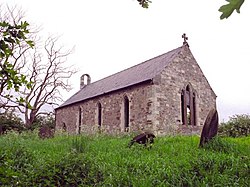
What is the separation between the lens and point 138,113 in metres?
16.7

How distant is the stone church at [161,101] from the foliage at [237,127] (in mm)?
1769

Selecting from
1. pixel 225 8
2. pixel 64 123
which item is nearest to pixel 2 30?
pixel 225 8

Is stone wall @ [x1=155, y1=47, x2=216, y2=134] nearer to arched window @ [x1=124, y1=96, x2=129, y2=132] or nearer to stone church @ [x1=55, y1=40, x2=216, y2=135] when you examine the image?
stone church @ [x1=55, y1=40, x2=216, y2=135]

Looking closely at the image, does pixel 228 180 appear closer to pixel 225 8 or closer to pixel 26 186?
pixel 26 186

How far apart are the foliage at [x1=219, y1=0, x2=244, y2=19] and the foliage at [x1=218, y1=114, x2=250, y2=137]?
51.9 feet

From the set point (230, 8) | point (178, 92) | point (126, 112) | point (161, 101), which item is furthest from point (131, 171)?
point (126, 112)

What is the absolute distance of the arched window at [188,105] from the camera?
57.6 feet

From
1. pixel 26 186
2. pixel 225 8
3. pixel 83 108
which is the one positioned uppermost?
pixel 83 108

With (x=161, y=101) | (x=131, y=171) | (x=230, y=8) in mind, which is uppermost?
(x=161, y=101)

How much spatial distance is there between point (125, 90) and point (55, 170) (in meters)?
12.8

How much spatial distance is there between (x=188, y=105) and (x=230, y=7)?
57.9ft

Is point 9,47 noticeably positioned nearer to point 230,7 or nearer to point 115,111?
point 230,7

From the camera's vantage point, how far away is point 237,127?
16281mm

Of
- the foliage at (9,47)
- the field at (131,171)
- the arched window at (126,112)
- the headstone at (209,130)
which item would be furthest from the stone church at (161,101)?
the foliage at (9,47)
